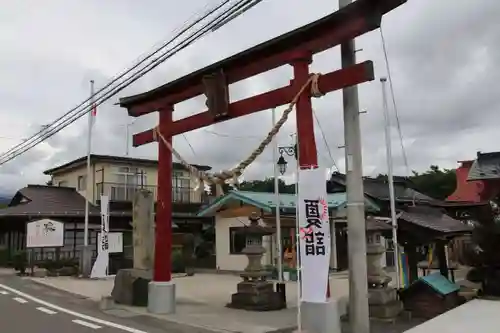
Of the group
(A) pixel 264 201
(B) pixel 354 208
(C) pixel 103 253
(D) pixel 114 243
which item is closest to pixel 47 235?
(D) pixel 114 243

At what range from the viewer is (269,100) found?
8.73 meters

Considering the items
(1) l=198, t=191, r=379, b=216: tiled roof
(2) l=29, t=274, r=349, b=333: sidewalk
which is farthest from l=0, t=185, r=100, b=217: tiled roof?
(1) l=198, t=191, r=379, b=216: tiled roof

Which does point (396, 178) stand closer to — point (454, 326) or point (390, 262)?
point (390, 262)

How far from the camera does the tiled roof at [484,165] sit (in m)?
28.6

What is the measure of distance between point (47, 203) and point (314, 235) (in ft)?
76.7

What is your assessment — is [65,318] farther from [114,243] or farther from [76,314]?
[114,243]

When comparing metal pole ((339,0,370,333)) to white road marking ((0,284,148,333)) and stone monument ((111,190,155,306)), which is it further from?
stone monument ((111,190,155,306))

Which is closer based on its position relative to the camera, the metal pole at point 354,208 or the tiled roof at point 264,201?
the metal pole at point 354,208

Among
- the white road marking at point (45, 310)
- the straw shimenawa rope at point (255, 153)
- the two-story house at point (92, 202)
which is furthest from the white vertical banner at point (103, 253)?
the straw shimenawa rope at point (255, 153)

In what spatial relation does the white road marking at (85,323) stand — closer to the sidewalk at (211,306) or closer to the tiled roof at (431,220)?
the sidewalk at (211,306)

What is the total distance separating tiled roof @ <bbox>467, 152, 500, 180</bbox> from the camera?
93.9ft

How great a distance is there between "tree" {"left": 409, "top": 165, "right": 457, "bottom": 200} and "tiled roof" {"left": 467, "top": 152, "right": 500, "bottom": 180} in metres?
17.0

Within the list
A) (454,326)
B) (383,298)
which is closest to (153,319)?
(383,298)

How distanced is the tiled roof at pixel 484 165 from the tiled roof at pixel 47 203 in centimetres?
2283
